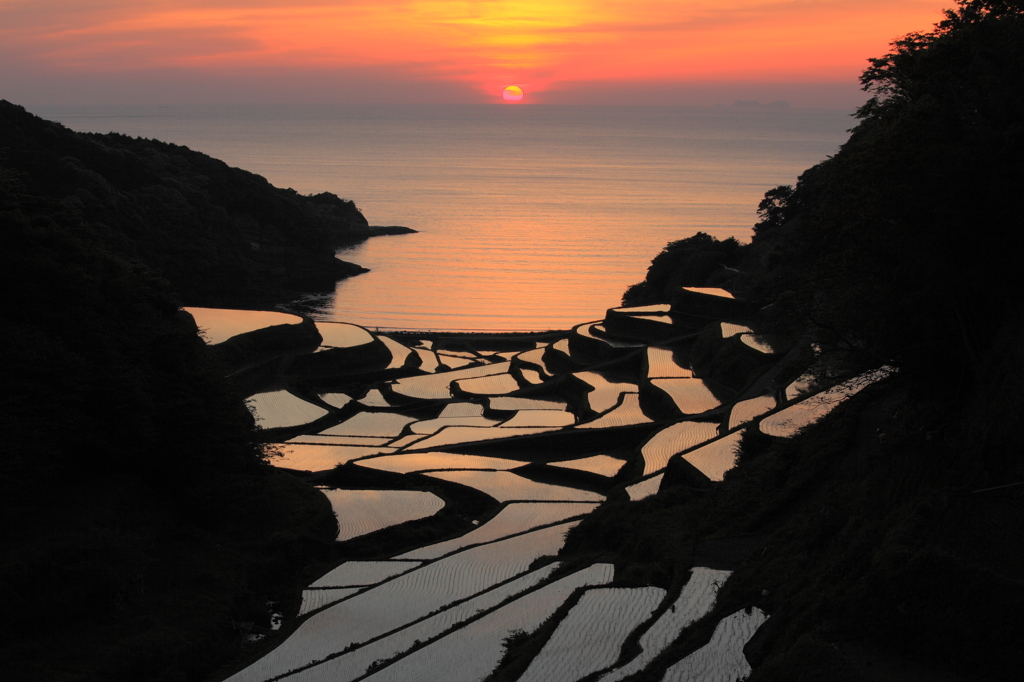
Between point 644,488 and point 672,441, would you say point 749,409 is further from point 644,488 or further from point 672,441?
point 644,488

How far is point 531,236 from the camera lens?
79312mm

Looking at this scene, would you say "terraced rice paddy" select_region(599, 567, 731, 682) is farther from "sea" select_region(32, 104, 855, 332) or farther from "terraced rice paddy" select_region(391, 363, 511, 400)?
"sea" select_region(32, 104, 855, 332)

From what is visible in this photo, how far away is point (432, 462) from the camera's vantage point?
21953 mm

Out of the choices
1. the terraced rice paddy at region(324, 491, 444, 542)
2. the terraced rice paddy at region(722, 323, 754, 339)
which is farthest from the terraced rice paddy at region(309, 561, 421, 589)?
the terraced rice paddy at region(722, 323, 754, 339)

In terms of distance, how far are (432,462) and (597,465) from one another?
4.17m

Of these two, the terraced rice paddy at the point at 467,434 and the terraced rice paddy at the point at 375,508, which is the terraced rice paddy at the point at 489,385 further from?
the terraced rice paddy at the point at 375,508

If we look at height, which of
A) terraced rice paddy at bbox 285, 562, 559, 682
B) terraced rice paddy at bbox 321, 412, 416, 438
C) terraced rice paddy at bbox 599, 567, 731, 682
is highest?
terraced rice paddy at bbox 599, 567, 731, 682

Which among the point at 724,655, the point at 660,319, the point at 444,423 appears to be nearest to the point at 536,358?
the point at 660,319

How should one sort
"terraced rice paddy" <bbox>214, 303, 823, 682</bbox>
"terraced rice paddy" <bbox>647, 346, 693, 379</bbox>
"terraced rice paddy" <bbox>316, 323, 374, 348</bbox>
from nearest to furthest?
"terraced rice paddy" <bbox>214, 303, 823, 682</bbox>
"terraced rice paddy" <bbox>647, 346, 693, 379</bbox>
"terraced rice paddy" <bbox>316, 323, 374, 348</bbox>

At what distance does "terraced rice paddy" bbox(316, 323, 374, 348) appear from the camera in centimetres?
3541

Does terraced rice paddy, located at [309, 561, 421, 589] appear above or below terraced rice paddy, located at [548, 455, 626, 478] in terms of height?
above

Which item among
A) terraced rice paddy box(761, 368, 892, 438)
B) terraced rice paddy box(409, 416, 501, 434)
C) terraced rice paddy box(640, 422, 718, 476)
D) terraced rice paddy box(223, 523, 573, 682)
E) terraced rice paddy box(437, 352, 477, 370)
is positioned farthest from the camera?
terraced rice paddy box(437, 352, 477, 370)

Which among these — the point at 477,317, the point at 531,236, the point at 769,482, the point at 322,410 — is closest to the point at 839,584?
the point at 769,482

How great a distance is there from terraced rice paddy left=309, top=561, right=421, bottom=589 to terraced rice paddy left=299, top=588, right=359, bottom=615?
181 millimetres
